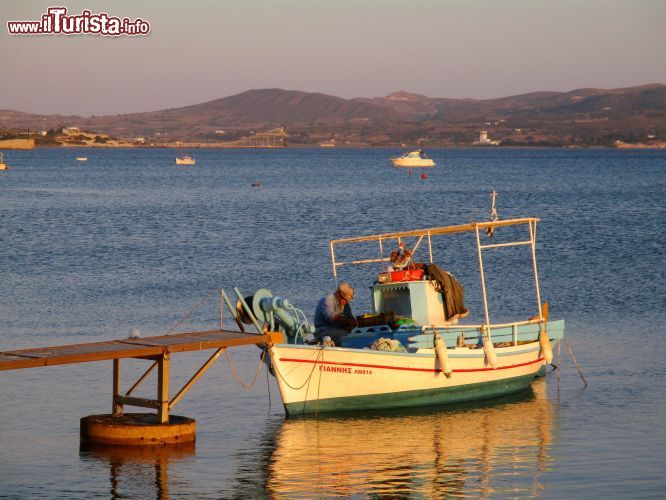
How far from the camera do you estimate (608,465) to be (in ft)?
59.5

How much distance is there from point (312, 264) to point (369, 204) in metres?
42.2

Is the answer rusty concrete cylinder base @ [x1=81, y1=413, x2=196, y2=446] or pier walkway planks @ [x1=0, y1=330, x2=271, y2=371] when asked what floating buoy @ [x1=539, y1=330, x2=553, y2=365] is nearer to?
pier walkway planks @ [x1=0, y1=330, x2=271, y2=371]

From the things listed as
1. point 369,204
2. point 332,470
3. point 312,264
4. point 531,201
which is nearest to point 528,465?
point 332,470

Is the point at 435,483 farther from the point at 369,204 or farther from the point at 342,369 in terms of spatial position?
the point at 369,204

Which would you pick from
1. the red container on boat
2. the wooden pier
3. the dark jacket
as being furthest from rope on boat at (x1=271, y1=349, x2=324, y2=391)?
the dark jacket

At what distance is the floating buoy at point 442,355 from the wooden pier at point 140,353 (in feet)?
9.88

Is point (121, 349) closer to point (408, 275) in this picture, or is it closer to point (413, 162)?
point (408, 275)

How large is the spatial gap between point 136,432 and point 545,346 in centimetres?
874

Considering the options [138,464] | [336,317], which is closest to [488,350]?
[336,317]

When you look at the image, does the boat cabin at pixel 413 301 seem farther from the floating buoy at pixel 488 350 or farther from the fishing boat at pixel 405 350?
the floating buoy at pixel 488 350

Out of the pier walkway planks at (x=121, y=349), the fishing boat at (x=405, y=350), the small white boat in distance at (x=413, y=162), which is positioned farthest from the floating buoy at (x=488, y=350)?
the small white boat in distance at (x=413, y=162)

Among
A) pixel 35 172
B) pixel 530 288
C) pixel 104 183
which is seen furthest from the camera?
pixel 35 172

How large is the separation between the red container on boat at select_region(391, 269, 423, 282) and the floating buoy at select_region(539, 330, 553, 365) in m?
2.61

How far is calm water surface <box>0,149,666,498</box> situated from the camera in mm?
17344
